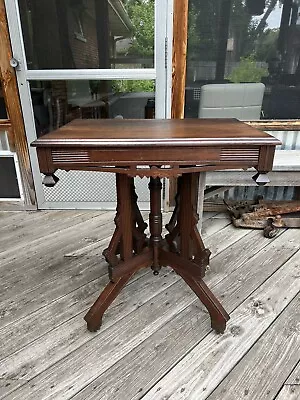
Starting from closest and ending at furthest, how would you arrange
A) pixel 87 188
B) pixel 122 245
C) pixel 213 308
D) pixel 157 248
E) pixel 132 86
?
1. pixel 213 308
2. pixel 122 245
3. pixel 157 248
4. pixel 132 86
5. pixel 87 188

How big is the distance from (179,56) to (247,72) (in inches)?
18.4

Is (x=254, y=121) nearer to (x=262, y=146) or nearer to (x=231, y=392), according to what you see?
(x=262, y=146)

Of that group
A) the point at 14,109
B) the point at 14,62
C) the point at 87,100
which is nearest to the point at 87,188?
the point at 87,100

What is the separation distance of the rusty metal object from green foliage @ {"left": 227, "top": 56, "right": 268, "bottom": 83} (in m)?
0.87

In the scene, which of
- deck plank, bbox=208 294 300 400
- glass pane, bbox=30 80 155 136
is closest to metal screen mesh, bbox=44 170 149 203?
glass pane, bbox=30 80 155 136

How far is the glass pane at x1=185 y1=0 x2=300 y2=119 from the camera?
201cm

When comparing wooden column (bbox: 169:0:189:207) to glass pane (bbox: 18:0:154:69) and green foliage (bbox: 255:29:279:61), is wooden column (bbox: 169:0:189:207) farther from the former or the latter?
green foliage (bbox: 255:29:279:61)

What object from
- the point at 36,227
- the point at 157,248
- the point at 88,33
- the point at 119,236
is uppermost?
the point at 88,33

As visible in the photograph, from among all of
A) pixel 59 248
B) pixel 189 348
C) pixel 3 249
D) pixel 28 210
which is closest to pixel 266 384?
pixel 189 348

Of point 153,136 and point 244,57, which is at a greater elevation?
point 244,57

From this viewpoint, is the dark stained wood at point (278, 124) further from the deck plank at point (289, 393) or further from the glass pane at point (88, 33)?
the deck plank at point (289, 393)

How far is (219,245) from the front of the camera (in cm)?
203

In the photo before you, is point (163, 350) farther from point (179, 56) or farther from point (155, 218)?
point (179, 56)

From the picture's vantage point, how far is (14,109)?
7.41 feet
